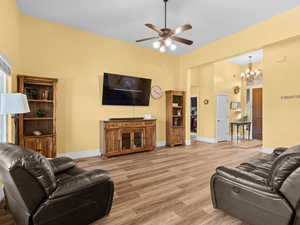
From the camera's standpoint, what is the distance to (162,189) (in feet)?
8.50

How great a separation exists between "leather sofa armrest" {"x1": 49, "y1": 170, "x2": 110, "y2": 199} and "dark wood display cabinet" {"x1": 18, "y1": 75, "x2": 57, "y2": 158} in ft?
7.60

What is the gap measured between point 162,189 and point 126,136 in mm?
2256

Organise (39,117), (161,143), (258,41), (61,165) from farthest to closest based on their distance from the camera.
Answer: (161,143)
(258,41)
(39,117)
(61,165)

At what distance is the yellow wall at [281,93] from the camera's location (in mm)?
4223

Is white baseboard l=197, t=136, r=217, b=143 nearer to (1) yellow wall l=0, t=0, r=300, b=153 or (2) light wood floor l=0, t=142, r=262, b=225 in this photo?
(1) yellow wall l=0, t=0, r=300, b=153

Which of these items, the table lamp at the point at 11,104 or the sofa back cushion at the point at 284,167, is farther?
the table lamp at the point at 11,104

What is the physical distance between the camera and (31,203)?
1.34 metres

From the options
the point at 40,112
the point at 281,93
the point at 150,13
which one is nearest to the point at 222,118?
the point at 281,93

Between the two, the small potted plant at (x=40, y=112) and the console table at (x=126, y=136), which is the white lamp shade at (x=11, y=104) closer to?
the small potted plant at (x=40, y=112)

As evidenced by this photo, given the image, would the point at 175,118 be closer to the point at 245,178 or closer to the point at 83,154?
the point at 83,154

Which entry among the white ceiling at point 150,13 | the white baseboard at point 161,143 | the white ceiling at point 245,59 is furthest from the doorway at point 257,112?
the white baseboard at point 161,143

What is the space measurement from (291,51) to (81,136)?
6257mm

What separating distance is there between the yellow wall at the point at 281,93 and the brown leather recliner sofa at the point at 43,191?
5.09m

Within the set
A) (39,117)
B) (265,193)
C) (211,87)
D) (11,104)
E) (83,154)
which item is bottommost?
(83,154)
